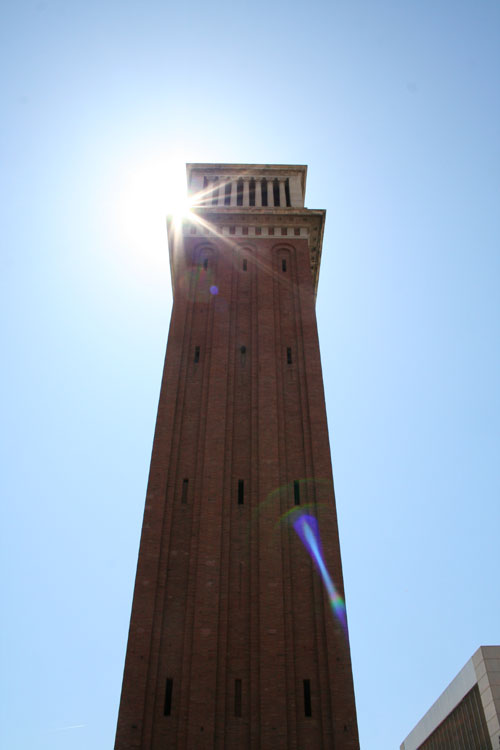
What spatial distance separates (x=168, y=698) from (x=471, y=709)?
27.7 m

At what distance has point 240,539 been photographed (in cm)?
2033

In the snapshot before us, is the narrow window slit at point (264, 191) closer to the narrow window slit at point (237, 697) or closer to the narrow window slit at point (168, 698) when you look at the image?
the narrow window slit at point (237, 697)

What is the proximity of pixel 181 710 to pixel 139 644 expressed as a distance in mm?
2109

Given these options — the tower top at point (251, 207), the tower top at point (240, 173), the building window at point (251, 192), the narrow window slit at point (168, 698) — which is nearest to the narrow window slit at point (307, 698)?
the narrow window slit at point (168, 698)

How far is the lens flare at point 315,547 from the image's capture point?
60.5 feet

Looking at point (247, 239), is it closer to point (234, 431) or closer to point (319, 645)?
point (234, 431)

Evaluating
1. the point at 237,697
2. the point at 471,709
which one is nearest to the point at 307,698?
the point at 237,697

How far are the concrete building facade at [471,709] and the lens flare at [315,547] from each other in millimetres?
20025

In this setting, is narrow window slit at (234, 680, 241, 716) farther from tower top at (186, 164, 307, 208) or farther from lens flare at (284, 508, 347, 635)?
tower top at (186, 164, 307, 208)

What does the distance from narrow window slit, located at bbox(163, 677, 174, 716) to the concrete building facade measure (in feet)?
75.4

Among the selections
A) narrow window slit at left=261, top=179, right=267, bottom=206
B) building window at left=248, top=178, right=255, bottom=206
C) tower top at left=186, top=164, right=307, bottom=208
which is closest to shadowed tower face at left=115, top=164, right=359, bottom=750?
narrow window slit at left=261, top=179, right=267, bottom=206

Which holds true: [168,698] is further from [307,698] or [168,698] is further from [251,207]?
[251,207]

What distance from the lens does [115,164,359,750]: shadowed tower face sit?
1672cm

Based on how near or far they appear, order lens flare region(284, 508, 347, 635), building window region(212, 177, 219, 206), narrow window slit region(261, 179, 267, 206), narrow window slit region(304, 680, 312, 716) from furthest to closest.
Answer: narrow window slit region(261, 179, 267, 206), building window region(212, 177, 219, 206), lens flare region(284, 508, 347, 635), narrow window slit region(304, 680, 312, 716)
